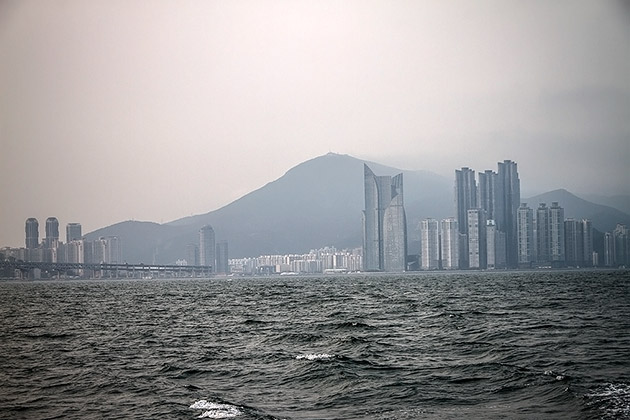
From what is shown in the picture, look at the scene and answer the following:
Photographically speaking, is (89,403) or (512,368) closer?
(89,403)

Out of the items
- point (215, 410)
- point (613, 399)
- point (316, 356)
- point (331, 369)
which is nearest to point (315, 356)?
point (316, 356)

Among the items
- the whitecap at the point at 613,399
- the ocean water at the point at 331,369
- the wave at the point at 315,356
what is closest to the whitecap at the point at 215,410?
the ocean water at the point at 331,369

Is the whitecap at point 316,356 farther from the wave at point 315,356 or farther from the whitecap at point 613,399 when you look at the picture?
the whitecap at point 613,399

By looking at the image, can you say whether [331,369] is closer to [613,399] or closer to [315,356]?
[315,356]

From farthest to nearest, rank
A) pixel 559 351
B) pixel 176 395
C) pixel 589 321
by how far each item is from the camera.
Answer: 1. pixel 589 321
2. pixel 559 351
3. pixel 176 395

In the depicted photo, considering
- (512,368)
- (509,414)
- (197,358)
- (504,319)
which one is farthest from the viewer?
(504,319)

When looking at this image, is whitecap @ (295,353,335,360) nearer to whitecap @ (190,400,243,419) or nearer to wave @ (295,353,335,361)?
wave @ (295,353,335,361)

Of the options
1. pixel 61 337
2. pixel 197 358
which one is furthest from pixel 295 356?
pixel 61 337

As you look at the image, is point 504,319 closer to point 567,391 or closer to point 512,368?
point 512,368
